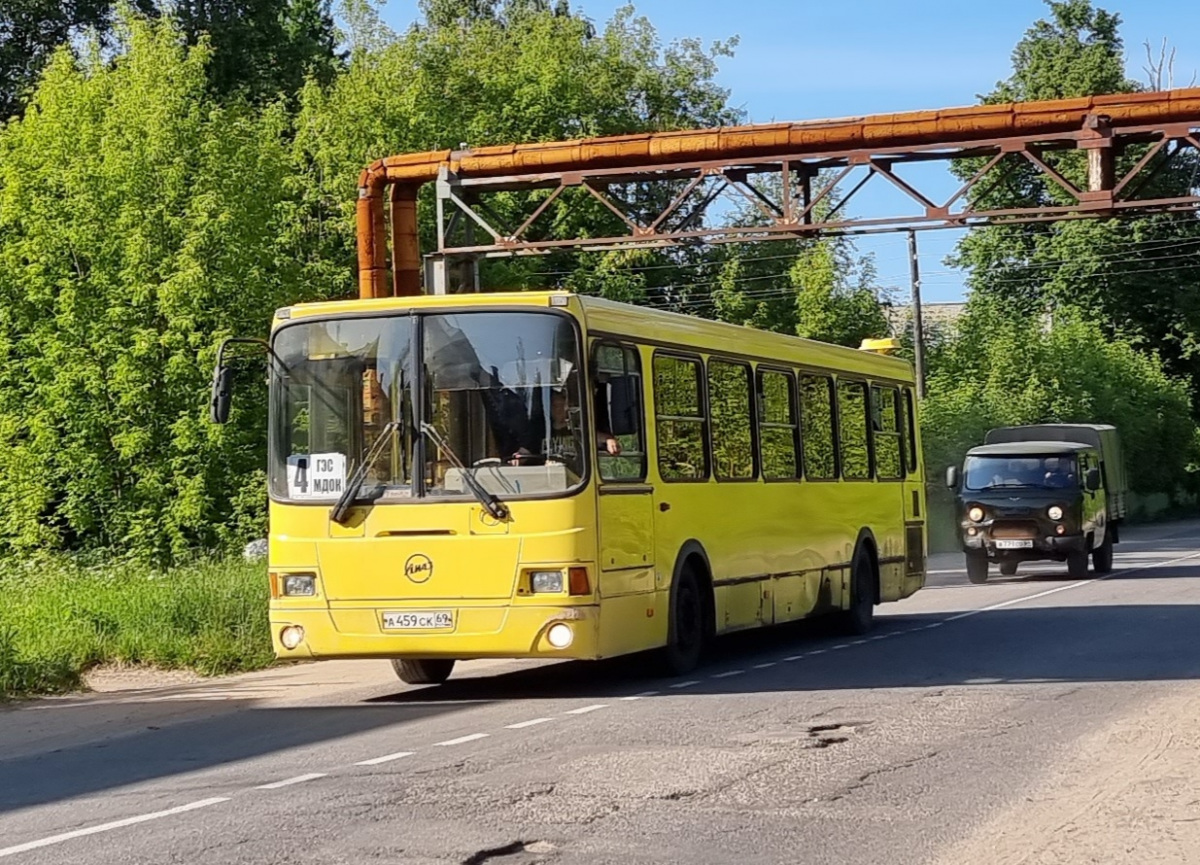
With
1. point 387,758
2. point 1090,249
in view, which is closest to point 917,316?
point 1090,249

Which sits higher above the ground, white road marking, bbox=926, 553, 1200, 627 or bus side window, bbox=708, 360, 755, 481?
bus side window, bbox=708, 360, 755, 481

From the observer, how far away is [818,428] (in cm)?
1944

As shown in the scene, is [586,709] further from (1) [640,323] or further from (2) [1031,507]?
(2) [1031,507]

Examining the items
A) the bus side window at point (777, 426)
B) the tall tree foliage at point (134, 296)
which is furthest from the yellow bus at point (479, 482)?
the tall tree foliage at point (134, 296)

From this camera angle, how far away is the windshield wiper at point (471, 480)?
1380cm

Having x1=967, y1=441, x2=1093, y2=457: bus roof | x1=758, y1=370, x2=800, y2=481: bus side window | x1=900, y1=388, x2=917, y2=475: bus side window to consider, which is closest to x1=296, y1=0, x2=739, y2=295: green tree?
x1=967, y1=441, x2=1093, y2=457: bus roof

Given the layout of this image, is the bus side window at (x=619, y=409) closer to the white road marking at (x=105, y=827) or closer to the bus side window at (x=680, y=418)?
the bus side window at (x=680, y=418)

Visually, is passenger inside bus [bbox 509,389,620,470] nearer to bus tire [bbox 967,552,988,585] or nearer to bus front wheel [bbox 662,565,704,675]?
bus front wheel [bbox 662,565,704,675]

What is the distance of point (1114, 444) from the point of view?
143ft

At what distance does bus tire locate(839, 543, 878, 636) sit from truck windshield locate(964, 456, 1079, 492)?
476 inches

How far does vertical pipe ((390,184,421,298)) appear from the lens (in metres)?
25.9

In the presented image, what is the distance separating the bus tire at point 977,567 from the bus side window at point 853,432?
11498mm

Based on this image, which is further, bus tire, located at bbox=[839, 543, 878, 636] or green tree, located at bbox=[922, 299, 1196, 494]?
green tree, located at bbox=[922, 299, 1196, 494]

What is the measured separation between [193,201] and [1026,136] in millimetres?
17758
